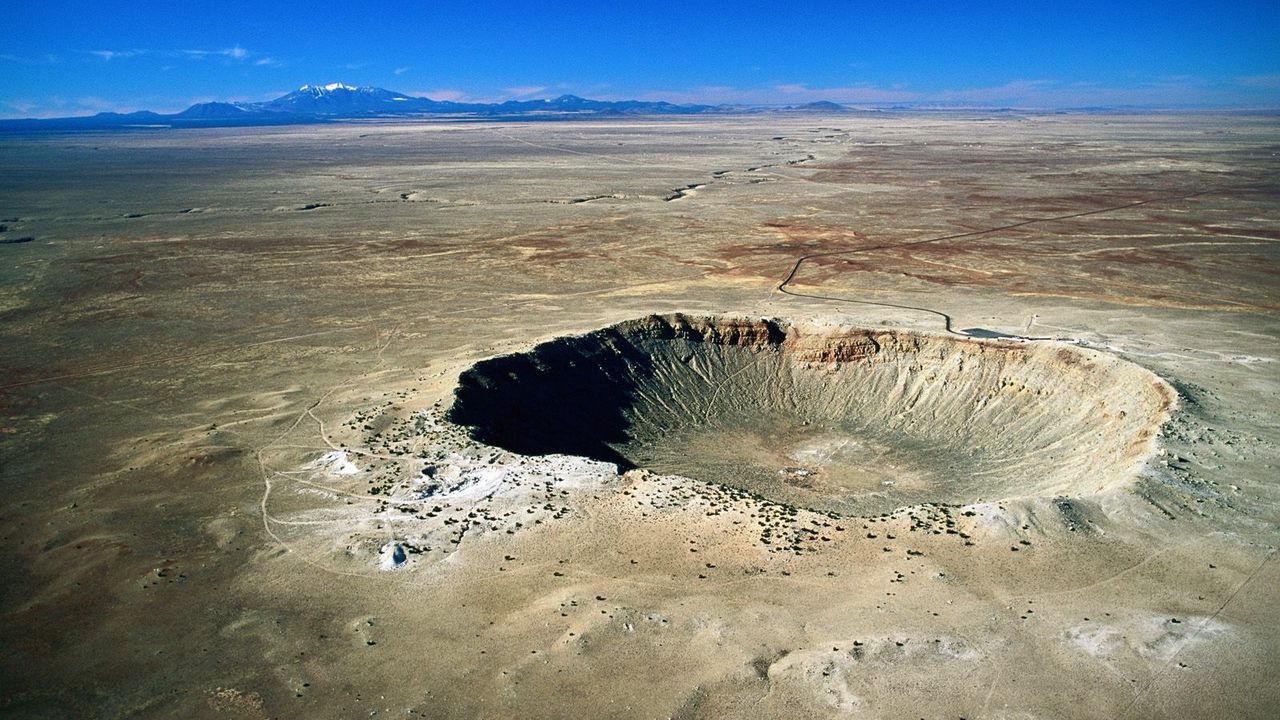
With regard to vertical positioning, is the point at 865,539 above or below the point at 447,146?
below

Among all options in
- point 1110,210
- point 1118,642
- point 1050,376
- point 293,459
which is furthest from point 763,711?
point 1110,210

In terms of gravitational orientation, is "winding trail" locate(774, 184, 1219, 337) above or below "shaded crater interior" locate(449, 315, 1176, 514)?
above

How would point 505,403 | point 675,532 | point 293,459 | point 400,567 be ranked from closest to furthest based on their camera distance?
point 400,567 → point 675,532 → point 293,459 → point 505,403

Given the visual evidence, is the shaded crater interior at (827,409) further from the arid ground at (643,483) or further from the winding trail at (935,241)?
the winding trail at (935,241)

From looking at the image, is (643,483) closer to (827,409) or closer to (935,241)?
(827,409)

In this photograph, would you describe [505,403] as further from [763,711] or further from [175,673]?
[763,711]

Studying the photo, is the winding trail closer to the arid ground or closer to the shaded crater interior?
the arid ground

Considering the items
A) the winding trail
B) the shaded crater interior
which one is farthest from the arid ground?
the winding trail
